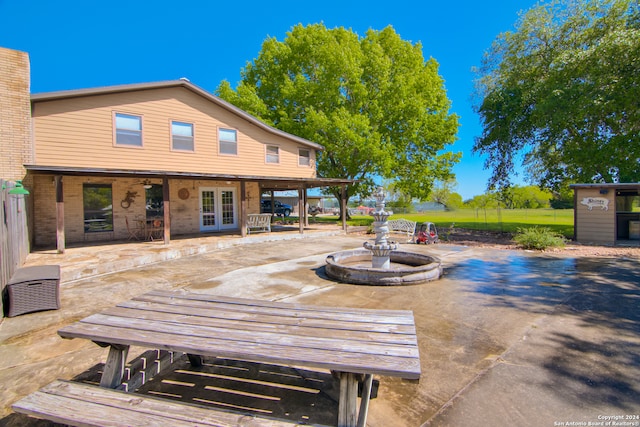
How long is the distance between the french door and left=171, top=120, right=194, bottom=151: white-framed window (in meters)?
2.17

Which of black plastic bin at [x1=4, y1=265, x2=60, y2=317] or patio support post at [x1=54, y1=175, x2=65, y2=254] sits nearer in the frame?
black plastic bin at [x1=4, y1=265, x2=60, y2=317]

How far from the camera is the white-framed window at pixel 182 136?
13.2m

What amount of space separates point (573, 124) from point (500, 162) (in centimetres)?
420

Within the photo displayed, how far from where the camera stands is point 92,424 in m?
1.87

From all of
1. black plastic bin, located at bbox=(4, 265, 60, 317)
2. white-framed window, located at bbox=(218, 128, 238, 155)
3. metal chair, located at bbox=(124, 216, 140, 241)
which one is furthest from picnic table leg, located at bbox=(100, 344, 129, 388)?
white-framed window, located at bbox=(218, 128, 238, 155)

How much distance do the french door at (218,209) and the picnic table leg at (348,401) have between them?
554 inches

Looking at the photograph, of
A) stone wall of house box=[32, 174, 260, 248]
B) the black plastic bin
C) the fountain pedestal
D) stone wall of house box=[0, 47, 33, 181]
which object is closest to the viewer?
the black plastic bin

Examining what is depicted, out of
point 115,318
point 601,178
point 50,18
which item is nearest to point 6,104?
point 50,18

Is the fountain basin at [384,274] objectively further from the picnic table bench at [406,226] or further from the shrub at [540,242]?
the shrub at [540,242]

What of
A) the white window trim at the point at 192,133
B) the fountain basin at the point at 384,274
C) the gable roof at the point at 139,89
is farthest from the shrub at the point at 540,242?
the white window trim at the point at 192,133

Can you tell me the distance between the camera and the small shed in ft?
41.3

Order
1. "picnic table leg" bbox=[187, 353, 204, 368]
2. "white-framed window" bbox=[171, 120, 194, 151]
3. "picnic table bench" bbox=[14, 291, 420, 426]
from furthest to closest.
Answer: "white-framed window" bbox=[171, 120, 194, 151], "picnic table leg" bbox=[187, 353, 204, 368], "picnic table bench" bbox=[14, 291, 420, 426]

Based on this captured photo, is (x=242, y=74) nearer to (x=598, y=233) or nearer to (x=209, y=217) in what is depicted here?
(x=209, y=217)

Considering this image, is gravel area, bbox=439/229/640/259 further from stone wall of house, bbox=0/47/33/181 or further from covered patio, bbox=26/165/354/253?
stone wall of house, bbox=0/47/33/181
